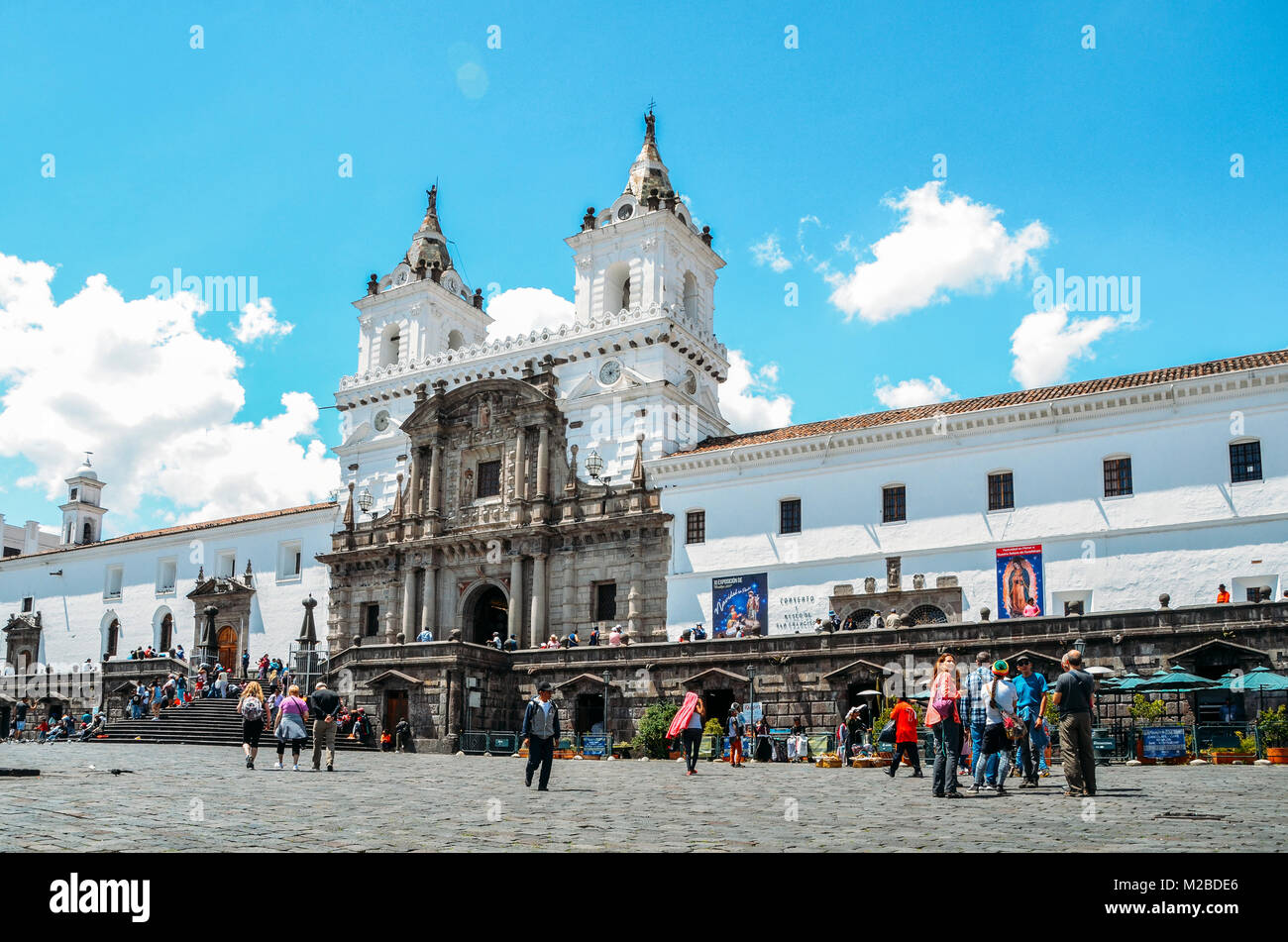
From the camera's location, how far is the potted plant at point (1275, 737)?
22406 mm

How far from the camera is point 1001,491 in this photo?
115 feet

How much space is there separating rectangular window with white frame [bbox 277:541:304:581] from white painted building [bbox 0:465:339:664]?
4 cm

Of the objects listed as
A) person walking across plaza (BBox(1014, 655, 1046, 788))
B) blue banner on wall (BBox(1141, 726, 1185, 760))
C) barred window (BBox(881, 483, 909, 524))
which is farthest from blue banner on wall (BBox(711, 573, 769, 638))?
person walking across plaza (BBox(1014, 655, 1046, 788))

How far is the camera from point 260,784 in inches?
667

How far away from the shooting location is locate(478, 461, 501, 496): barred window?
Answer: 148 feet

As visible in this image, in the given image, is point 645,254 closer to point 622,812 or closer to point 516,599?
point 516,599

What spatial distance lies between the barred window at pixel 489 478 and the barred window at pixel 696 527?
8.49 m

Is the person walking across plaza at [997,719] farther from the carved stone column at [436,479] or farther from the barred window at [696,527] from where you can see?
the carved stone column at [436,479]

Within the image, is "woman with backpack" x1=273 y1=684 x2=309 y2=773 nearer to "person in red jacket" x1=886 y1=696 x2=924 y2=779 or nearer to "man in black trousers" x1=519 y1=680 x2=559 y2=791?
"man in black trousers" x1=519 y1=680 x2=559 y2=791

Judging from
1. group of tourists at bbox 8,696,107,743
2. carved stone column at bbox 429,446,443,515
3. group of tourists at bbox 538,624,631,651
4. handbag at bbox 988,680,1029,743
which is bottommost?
group of tourists at bbox 8,696,107,743

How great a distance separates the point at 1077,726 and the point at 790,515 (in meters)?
24.2
